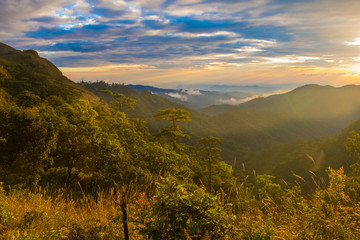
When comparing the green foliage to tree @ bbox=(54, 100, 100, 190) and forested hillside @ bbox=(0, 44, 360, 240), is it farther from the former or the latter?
tree @ bbox=(54, 100, 100, 190)

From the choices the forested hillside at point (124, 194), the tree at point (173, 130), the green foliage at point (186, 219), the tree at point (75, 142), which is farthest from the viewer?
the tree at point (173, 130)

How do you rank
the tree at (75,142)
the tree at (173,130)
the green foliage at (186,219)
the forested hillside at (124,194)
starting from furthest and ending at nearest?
1. the tree at (173,130)
2. the tree at (75,142)
3. the forested hillside at (124,194)
4. the green foliage at (186,219)

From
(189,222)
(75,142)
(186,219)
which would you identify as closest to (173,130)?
(75,142)

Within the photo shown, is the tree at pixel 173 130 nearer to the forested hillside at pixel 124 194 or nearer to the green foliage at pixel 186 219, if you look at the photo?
the forested hillside at pixel 124 194

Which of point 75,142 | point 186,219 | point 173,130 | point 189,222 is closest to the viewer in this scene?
point 189,222

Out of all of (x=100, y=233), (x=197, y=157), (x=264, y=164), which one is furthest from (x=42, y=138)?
(x=264, y=164)

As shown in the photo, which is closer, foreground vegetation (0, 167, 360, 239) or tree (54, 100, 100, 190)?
foreground vegetation (0, 167, 360, 239)

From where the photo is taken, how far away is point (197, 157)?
4325 cm

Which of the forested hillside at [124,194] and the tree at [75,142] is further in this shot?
the tree at [75,142]

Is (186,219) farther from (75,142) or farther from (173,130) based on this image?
(173,130)

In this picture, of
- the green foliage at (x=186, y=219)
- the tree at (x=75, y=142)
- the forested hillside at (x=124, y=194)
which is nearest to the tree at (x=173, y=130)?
the forested hillside at (x=124, y=194)

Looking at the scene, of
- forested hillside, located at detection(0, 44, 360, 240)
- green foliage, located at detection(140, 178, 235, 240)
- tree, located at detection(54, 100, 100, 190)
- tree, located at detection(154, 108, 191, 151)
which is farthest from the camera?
tree, located at detection(154, 108, 191, 151)

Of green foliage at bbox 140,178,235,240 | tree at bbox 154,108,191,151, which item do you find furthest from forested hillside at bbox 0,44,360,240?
tree at bbox 154,108,191,151

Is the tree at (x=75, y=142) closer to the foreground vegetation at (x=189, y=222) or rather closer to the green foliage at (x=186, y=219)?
the foreground vegetation at (x=189, y=222)
